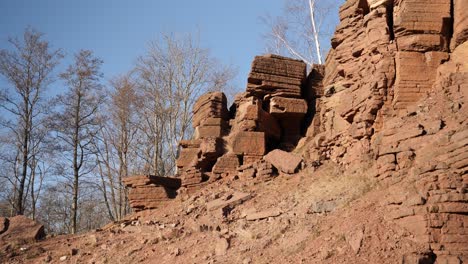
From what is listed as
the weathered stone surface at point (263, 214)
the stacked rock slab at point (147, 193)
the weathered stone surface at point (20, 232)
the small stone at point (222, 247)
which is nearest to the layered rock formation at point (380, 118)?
the stacked rock slab at point (147, 193)

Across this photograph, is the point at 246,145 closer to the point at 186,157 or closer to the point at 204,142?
the point at 204,142

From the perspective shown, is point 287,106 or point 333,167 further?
point 287,106

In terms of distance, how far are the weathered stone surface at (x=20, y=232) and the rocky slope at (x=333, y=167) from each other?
0.44 m

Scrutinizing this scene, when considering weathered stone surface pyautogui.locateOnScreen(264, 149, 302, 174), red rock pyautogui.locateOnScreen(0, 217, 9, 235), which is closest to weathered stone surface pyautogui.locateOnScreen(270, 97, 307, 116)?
weathered stone surface pyautogui.locateOnScreen(264, 149, 302, 174)

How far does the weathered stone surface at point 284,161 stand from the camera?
12430 millimetres

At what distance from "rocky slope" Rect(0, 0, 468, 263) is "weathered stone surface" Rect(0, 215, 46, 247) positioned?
1.46 feet

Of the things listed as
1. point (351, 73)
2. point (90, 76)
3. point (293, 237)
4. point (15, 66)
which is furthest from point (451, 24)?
point (15, 66)

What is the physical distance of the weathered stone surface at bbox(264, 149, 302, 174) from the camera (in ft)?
40.8

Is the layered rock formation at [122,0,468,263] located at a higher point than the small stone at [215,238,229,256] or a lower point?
higher

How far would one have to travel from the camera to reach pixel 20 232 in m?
13.4

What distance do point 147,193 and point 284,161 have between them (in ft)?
15.9

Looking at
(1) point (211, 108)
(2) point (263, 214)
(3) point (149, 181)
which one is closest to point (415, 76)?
(2) point (263, 214)

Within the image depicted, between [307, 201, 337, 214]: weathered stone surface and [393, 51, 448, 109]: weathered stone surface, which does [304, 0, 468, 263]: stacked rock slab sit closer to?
[393, 51, 448, 109]: weathered stone surface

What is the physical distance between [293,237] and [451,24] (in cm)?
633
